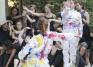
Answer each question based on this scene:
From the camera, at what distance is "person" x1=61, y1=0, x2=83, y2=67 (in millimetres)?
12711

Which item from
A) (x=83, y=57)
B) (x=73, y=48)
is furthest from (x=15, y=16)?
(x=83, y=57)

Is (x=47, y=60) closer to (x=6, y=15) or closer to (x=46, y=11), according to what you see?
(x=46, y=11)

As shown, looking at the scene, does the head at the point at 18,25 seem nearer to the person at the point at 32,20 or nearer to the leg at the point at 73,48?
the person at the point at 32,20

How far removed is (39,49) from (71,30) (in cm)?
184

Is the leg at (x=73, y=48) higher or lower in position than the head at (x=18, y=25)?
lower

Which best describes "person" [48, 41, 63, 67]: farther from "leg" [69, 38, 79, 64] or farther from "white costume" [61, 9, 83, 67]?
"leg" [69, 38, 79, 64]

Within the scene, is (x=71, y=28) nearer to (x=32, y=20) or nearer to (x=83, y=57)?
(x=83, y=57)

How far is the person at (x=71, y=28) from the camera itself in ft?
41.7

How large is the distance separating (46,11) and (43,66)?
7.71 ft

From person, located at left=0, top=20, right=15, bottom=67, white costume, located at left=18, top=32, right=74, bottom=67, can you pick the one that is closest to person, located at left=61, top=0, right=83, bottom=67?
white costume, located at left=18, top=32, right=74, bottom=67

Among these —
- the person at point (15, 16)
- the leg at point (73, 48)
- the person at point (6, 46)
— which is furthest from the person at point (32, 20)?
the leg at point (73, 48)

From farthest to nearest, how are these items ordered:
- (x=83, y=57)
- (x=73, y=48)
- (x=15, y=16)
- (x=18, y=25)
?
(x=15, y=16) → (x=18, y=25) → (x=83, y=57) → (x=73, y=48)

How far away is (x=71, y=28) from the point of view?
1291 centimetres

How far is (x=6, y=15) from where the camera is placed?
15375 mm
